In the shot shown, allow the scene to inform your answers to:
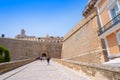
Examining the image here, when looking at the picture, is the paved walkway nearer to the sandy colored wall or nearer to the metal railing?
the sandy colored wall

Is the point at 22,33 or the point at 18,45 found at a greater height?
the point at 22,33

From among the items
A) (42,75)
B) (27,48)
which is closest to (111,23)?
(42,75)

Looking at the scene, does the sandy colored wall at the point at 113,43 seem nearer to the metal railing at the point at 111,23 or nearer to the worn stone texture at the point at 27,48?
the metal railing at the point at 111,23

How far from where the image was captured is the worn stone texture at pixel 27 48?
4622 cm

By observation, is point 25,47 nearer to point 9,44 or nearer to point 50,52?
point 9,44

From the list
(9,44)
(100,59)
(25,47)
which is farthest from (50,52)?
(100,59)

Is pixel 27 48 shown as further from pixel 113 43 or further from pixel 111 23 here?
pixel 111 23

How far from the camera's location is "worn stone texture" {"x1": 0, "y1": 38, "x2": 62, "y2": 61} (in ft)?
152

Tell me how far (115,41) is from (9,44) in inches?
1640

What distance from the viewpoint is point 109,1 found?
12484 mm

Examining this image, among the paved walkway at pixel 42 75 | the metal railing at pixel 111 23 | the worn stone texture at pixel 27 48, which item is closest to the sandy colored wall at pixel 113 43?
the metal railing at pixel 111 23

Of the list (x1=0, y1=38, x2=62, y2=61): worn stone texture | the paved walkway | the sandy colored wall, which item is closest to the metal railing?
the sandy colored wall

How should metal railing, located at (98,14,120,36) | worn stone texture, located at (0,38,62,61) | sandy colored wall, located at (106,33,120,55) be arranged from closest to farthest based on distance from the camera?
metal railing, located at (98,14,120,36)
sandy colored wall, located at (106,33,120,55)
worn stone texture, located at (0,38,62,61)

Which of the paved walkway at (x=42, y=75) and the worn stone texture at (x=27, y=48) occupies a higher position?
the worn stone texture at (x=27, y=48)
